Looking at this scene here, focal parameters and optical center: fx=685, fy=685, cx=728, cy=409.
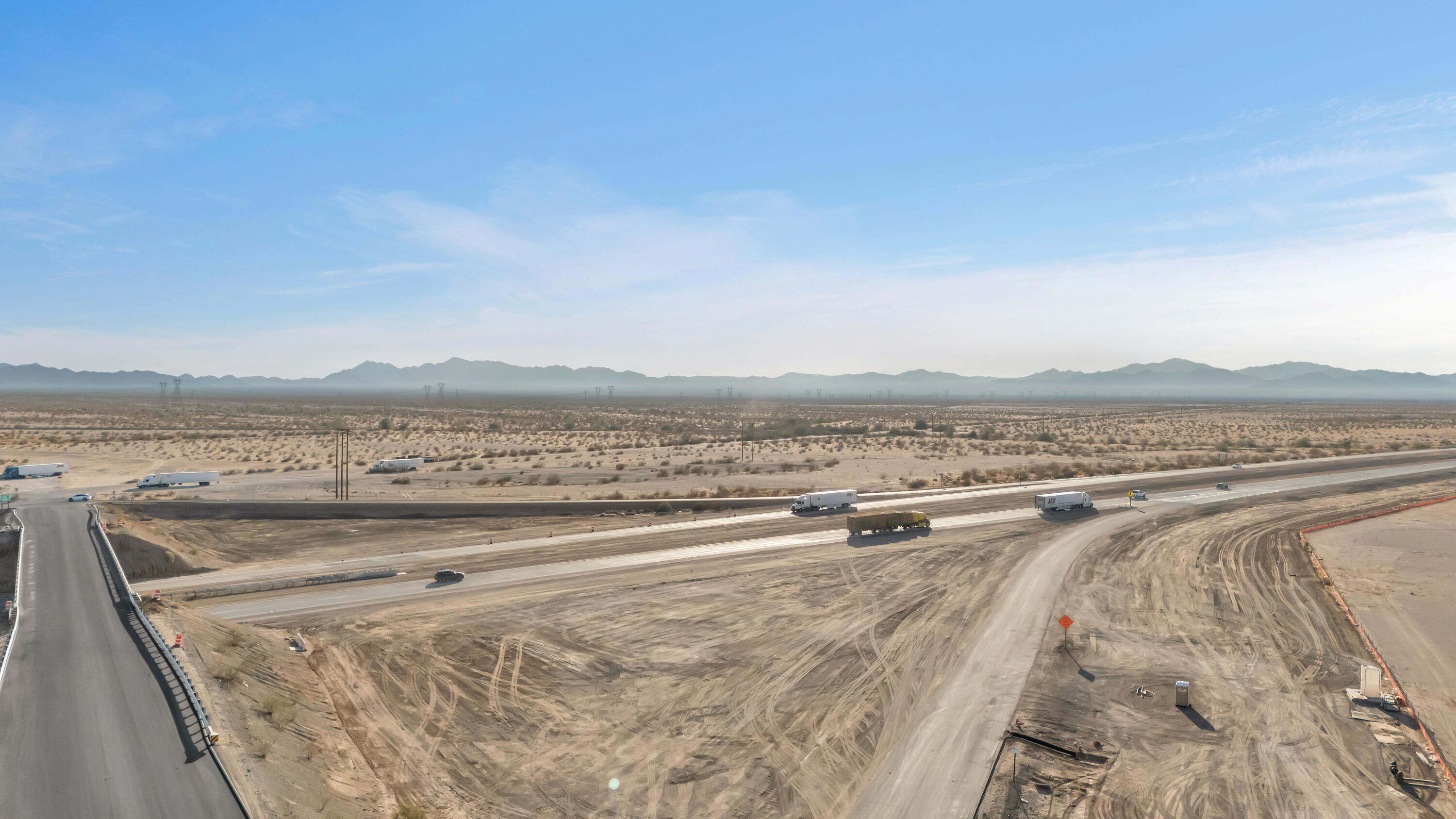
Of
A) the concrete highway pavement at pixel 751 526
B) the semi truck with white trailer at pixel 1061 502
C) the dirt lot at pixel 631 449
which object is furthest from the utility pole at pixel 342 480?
the semi truck with white trailer at pixel 1061 502

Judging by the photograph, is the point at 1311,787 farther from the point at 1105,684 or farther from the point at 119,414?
the point at 119,414

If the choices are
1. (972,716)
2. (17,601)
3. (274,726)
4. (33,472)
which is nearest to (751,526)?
(972,716)

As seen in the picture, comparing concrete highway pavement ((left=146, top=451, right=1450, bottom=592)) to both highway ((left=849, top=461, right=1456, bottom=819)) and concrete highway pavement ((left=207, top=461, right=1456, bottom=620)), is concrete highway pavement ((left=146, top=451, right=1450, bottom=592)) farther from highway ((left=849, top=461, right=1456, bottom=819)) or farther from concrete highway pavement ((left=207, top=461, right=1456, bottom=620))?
highway ((left=849, top=461, right=1456, bottom=819))

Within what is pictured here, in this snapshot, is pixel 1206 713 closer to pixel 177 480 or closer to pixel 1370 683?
pixel 1370 683

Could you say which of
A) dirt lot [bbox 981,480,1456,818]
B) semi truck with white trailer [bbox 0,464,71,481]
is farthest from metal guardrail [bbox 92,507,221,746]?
semi truck with white trailer [bbox 0,464,71,481]

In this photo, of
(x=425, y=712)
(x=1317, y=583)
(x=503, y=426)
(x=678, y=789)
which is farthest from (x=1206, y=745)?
(x=503, y=426)

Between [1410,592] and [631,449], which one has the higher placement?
[631,449]

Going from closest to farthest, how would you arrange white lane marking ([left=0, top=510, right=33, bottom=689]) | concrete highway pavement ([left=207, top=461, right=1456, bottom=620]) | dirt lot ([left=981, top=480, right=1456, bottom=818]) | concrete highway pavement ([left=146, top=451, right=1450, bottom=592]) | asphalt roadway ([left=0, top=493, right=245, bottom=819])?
asphalt roadway ([left=0, top=493, right=245, bottom=819]) < dirt lot ([left=981, top=480, right=1456, bottom=818]) < white lane marking ([left=0, top=510, right=33, bottom=689]) < concrete highway pavement ([left=207, top=461, right=1456, bottom=620]) < concrete highway pavement ([left=146, top=451, right=1450, bottom=592])
